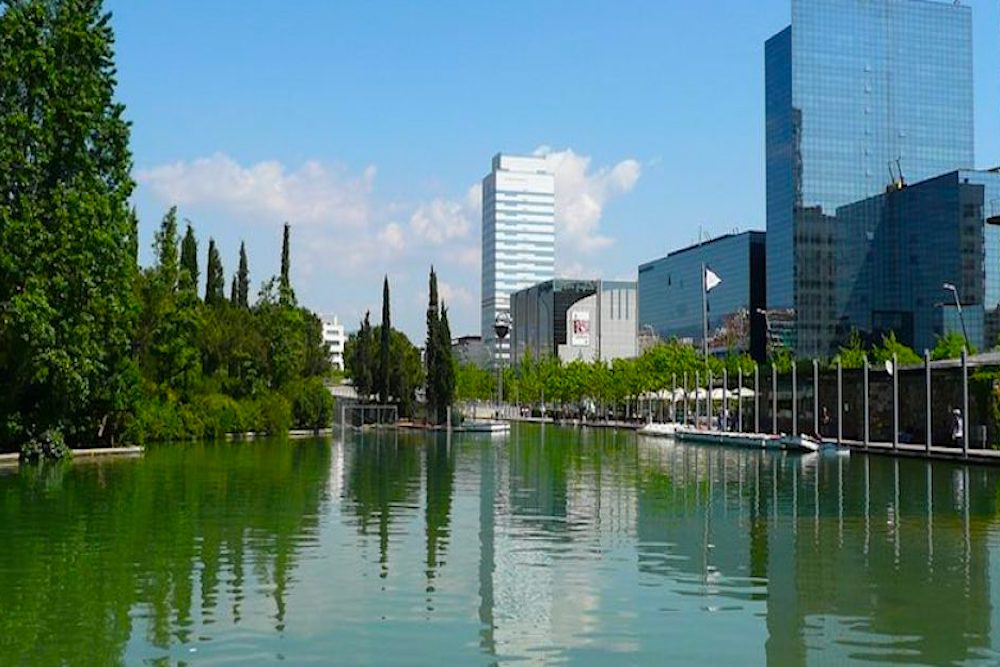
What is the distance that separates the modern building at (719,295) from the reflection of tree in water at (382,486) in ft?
301

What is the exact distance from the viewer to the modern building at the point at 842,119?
132 m

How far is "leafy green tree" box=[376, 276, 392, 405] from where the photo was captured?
91.2 metres

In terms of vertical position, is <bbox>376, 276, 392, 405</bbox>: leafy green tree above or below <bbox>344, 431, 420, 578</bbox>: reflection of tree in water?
above

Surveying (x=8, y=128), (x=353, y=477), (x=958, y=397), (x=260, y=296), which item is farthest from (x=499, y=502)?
(x=260, y=296)

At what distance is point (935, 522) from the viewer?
21.3m

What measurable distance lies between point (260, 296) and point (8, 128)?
3735 centimetres

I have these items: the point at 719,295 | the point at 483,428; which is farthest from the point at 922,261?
the point at 483,428

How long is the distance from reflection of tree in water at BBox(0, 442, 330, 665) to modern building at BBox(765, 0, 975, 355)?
108 metres

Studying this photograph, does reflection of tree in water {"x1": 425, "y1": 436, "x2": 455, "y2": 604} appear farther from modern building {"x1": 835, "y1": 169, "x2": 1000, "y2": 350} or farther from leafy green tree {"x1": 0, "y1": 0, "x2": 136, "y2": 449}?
modern building {"x1": 835, "y1": 169, "x2": 1000, "y2": 350}

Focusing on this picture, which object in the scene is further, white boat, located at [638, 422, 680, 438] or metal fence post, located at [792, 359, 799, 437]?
white boat, located at [638, 422, 680, 438]

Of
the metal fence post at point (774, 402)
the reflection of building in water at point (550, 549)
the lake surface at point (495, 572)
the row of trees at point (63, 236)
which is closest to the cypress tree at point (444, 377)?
the metal fence post at point (774, 402)

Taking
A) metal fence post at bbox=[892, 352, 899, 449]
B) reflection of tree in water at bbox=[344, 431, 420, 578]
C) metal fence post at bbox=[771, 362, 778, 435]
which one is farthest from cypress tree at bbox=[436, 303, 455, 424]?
metal fence post at bbox=[892, 352, 899, 449]

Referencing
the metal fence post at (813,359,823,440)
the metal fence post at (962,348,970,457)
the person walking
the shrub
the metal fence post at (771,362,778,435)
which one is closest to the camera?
the shrub

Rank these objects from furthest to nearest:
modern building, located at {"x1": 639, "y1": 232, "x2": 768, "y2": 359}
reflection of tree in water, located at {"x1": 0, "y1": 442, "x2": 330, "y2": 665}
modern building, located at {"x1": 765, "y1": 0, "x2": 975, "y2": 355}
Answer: modern building, located at {"x1": 639, "y1": 232, "x2": 768, "y2": 359} → modern building, located at {"x1": 765, "y1": 0, "x2": 975, "y2": 355} → reflection of tree in water, located at {"x1": 0, "y1": 442, "x2": 330, "y2": 665}
